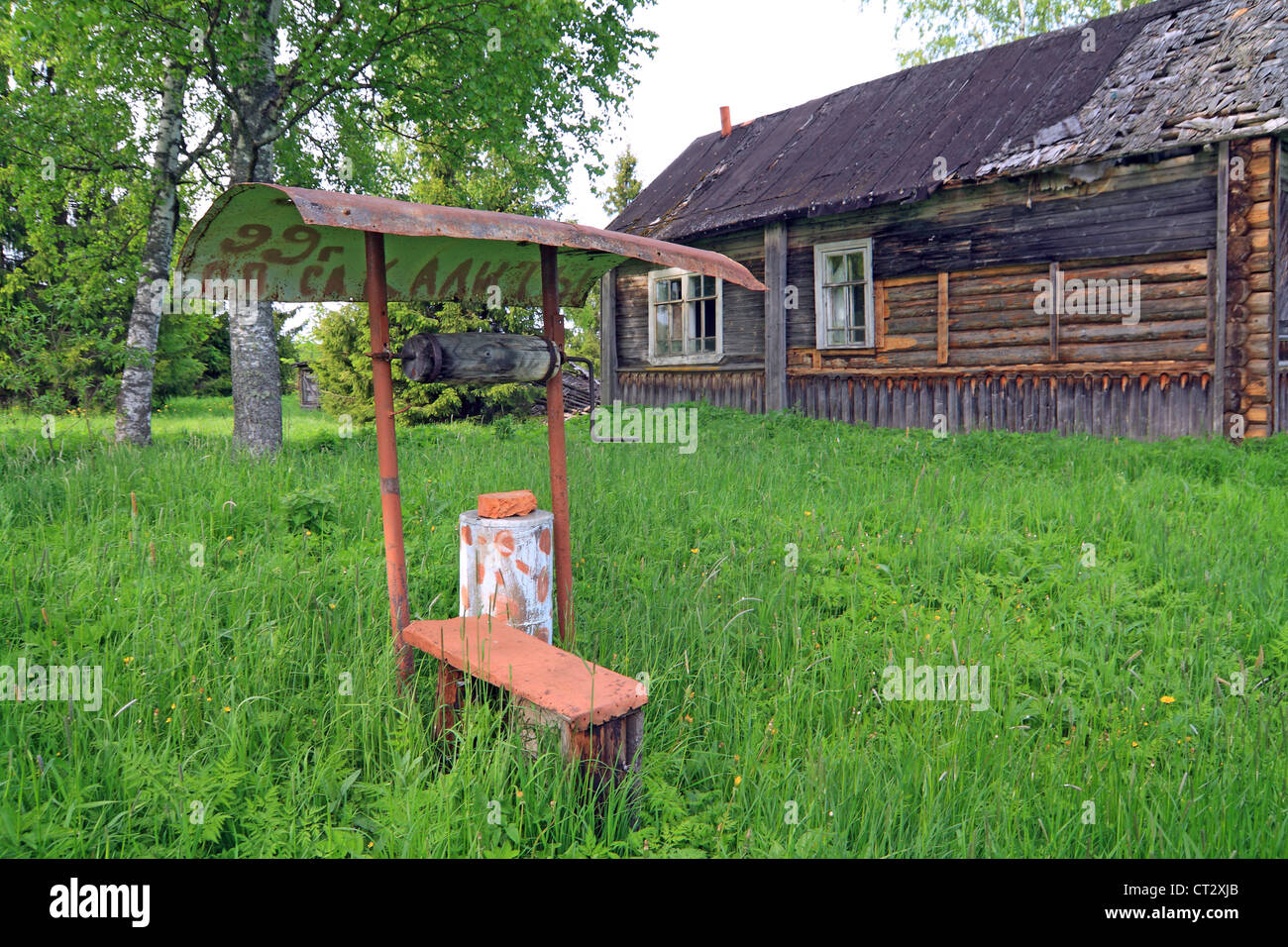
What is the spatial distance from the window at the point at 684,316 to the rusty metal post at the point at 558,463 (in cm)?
1102

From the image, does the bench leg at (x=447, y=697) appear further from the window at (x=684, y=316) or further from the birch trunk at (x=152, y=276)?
the window at (x=684, y=316)

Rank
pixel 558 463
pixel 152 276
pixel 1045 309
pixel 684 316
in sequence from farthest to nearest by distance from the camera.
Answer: pixel 684 316 → pixel 1045 309 → pixel 152 276 → pixel 558 463

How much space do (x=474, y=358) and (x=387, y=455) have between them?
0.55 metres

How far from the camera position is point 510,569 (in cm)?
358

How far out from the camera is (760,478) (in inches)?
291

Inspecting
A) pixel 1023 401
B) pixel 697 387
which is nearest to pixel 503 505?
pixel 1023 401

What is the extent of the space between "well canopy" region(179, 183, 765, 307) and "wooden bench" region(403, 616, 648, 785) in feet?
5.09

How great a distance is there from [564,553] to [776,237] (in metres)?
10.6

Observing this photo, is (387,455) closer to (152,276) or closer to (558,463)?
(558,463)

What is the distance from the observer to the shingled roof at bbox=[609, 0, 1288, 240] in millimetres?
9258

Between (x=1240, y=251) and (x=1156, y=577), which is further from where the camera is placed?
(x=1240, y=251)

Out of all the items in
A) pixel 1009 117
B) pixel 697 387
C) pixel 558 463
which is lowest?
pixel 558 463

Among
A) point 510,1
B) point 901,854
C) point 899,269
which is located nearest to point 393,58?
point 510,1
